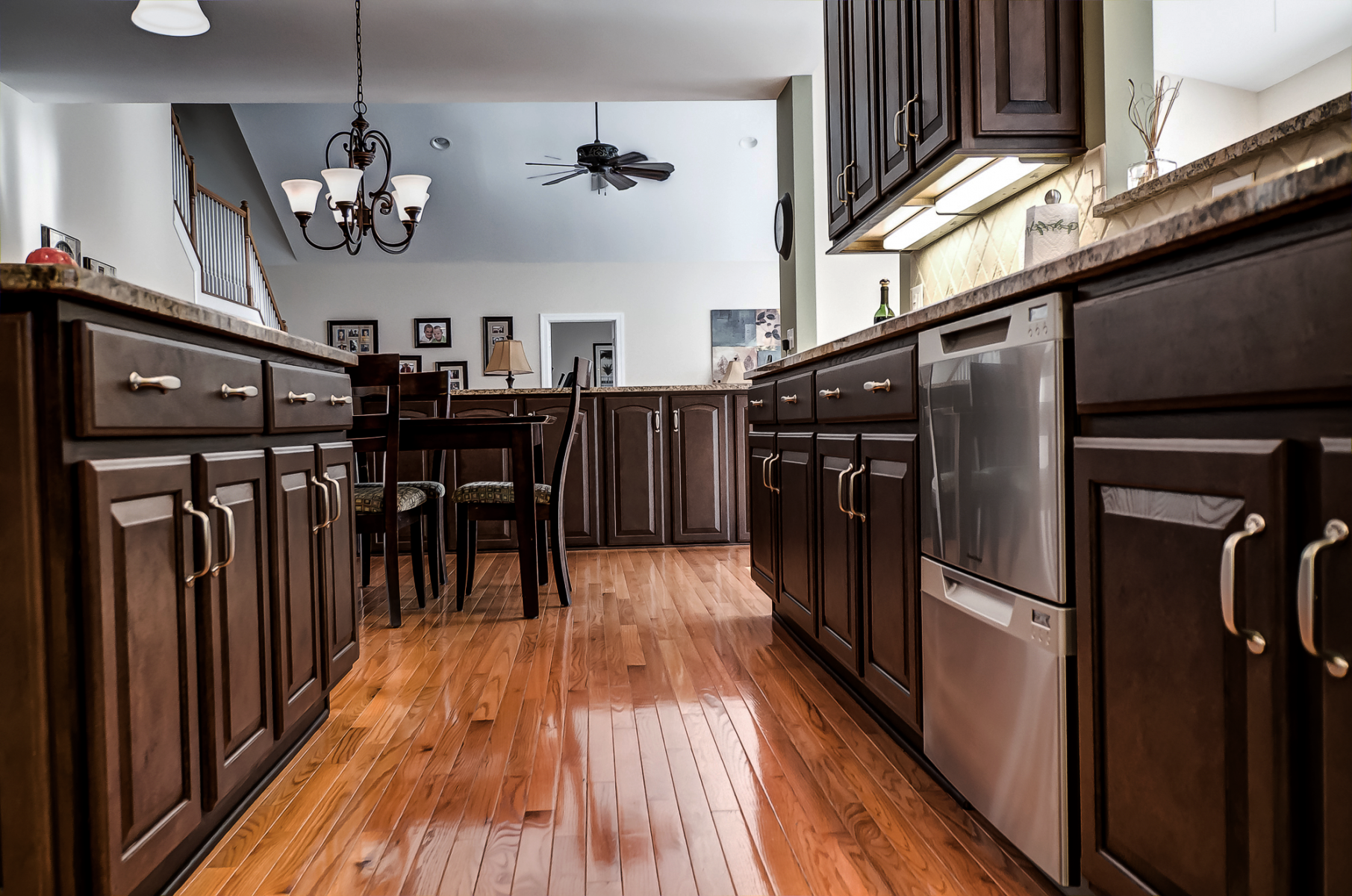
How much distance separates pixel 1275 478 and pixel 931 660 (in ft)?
2.71

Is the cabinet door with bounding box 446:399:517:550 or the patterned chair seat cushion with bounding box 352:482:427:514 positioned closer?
the patterned chair seat cushion with bounding box 352:482:427:514

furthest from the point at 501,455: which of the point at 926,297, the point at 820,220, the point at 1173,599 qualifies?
the point at 1173,599

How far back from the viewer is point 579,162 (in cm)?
627

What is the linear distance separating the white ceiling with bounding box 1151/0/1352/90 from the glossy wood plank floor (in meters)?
1.40

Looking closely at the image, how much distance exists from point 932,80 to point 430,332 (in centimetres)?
773

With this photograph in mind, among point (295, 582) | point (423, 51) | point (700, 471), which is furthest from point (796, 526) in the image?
point (423, 51)

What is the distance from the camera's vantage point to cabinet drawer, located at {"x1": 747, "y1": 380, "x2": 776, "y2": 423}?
269 centimetres

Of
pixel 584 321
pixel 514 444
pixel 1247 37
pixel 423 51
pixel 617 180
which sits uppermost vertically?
pixel 617 180

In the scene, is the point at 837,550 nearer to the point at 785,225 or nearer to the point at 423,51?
the point at 785,225

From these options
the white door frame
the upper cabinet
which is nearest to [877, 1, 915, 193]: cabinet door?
the upper cabinet

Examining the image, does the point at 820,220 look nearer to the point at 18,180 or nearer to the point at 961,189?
the point at 961,189

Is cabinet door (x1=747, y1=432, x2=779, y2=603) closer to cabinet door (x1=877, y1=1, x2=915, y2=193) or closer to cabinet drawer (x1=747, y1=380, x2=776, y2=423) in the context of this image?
cabinet drawer (x1=747, y1=380, x2=776, y2=423)

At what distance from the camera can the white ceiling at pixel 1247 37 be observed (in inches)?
49.5

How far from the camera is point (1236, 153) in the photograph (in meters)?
1.40
